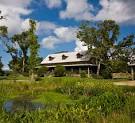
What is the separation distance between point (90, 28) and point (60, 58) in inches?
717

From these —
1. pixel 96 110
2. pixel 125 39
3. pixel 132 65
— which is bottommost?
pixel 96 110

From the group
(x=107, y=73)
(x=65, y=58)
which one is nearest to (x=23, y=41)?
(x=65, y=58)

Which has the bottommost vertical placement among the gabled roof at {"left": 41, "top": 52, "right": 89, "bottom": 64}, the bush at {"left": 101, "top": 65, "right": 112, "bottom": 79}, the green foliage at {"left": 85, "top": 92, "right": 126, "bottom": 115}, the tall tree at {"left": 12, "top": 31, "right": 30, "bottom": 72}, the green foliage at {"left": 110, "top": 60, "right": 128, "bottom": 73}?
the green foliage at {"left": 85, "top": 92, "right": 126, "bottom": 115}

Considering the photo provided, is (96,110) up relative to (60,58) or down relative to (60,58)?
down

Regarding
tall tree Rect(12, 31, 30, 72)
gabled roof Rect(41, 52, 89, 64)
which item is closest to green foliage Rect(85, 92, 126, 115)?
gabled roof Rect(41, 52, 89, 64)

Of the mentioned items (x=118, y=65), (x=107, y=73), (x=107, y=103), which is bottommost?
(x=107, y=103)

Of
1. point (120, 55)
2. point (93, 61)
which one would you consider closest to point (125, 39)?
point (120, 55)

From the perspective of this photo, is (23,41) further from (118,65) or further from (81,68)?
(118,65)

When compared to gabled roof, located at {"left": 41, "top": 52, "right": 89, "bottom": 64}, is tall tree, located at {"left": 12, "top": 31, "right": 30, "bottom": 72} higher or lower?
higher

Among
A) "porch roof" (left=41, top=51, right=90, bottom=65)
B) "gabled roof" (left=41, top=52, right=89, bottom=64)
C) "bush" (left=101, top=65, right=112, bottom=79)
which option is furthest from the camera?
"porch roof" (left=41, top=51, right=90, bottom=65)

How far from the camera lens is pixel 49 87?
3922 cm

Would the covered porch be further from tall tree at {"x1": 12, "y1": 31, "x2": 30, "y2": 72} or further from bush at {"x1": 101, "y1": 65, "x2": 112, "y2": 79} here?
tall tree at {"x1": 12, "y1": 31, "x2": 30, "y2": 72}

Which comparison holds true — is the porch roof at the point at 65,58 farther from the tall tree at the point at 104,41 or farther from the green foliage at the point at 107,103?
the green foliage at the point at 107,103

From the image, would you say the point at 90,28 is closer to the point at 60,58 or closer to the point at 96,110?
the point at 60,58
